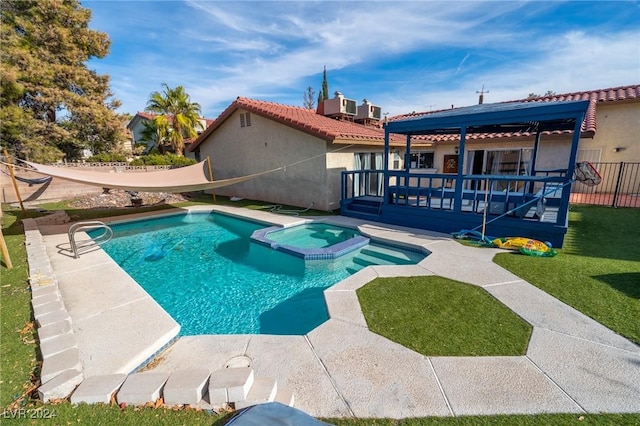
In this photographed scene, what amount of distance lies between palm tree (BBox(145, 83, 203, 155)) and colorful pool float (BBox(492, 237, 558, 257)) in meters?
23.9

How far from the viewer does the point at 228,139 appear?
16531 millimetres

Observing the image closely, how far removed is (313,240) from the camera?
9.28 m

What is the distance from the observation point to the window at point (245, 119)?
14.7 metres

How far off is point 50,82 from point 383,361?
80.2 feet

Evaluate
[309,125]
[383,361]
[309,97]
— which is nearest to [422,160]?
[309,125]

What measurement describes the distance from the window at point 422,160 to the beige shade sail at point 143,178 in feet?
34.7

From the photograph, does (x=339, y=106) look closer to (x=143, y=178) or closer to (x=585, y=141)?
(x=143, y=178)

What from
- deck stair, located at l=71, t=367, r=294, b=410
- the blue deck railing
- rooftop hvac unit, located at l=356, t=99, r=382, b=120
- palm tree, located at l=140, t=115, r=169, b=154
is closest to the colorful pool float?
the blue deck railing

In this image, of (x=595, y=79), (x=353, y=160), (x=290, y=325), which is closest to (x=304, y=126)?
(x=353, y=160)

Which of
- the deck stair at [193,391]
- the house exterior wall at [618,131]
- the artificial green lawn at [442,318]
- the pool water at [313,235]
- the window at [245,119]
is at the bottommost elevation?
the pool water at [313,235]

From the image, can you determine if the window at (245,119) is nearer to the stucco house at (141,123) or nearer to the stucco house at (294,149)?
the stucco house at (294,149)

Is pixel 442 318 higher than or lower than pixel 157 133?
lower

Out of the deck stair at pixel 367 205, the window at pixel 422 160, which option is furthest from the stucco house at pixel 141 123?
the deck stair at pixel 367 205

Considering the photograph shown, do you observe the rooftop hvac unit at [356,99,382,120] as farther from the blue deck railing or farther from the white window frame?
the blue deck railing
